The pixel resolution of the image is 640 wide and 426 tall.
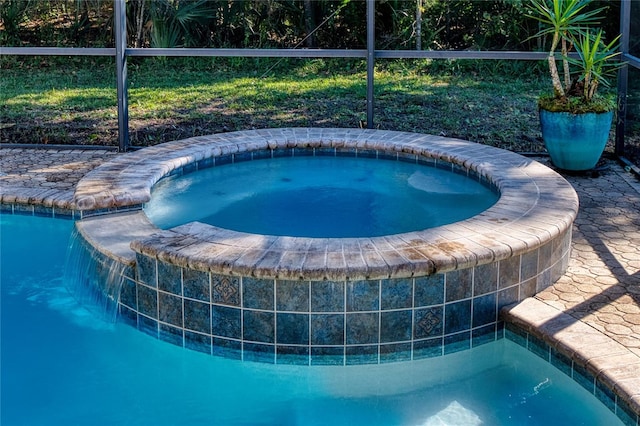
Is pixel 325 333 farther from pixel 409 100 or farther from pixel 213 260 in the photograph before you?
pixel 409 100

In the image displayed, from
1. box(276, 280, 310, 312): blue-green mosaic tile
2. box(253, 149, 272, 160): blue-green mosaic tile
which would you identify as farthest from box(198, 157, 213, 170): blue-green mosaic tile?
box(276, 280, 310, 312): blue-green mosaic tile

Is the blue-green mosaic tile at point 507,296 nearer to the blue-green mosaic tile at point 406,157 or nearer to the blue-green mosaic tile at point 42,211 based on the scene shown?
the blue-green mosaic tile at point 406,157

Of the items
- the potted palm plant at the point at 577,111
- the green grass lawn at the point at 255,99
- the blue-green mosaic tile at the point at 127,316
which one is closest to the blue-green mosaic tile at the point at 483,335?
the blue-green mosaic tile at the point at 127,316

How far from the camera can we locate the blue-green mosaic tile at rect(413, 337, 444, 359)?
152 inches

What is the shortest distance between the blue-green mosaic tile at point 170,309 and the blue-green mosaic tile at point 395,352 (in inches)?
36.6

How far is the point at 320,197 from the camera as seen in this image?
18.6 ft

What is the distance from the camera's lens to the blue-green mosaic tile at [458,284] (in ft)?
12.5

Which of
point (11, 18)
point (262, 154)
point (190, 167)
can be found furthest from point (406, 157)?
point (11, 18)

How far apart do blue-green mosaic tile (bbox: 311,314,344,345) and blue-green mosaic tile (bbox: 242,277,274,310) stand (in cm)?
21

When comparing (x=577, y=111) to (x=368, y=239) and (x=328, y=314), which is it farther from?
(x=328, y=314)

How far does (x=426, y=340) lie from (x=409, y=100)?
602cm

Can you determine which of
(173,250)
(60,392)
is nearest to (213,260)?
(173,250)

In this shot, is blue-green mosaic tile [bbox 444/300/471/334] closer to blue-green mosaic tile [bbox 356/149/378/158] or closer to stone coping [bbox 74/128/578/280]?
stone coping [bbox 74/128/578/280]

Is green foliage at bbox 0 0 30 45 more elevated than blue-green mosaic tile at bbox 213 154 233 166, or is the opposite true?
green foliage at bbox 0 0 30 45
